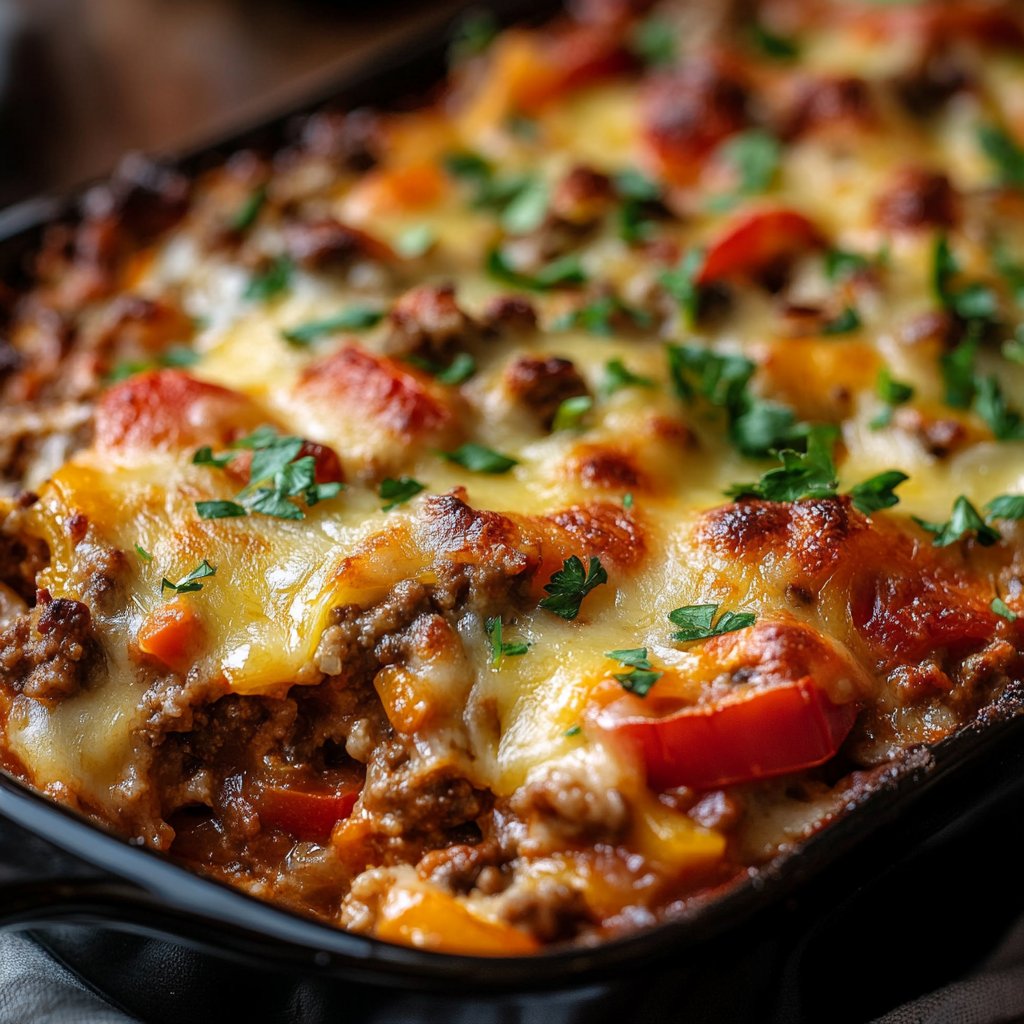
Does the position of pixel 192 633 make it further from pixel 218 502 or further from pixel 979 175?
pixel 979 175

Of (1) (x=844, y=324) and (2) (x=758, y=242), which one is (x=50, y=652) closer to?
(1) (x=844, y=324)

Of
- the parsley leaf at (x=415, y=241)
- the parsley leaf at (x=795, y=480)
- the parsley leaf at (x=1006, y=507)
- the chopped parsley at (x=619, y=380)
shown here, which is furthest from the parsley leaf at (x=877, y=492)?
Answer: the parsley leaf at (x=415, y=241)

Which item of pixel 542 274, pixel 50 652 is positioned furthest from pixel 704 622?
pixel 542 274

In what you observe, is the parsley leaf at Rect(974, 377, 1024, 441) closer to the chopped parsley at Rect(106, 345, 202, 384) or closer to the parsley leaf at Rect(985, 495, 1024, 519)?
the parsley leaf at Rect(985, 495, 1024, 519)

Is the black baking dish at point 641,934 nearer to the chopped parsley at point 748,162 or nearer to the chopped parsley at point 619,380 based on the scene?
the chopped parsley at point 619,380

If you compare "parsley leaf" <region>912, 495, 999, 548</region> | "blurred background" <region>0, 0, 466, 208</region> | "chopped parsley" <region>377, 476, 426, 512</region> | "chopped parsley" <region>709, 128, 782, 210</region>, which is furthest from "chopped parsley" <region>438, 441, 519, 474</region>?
"blurred background" <region>0, 0, 466, 208</region>
